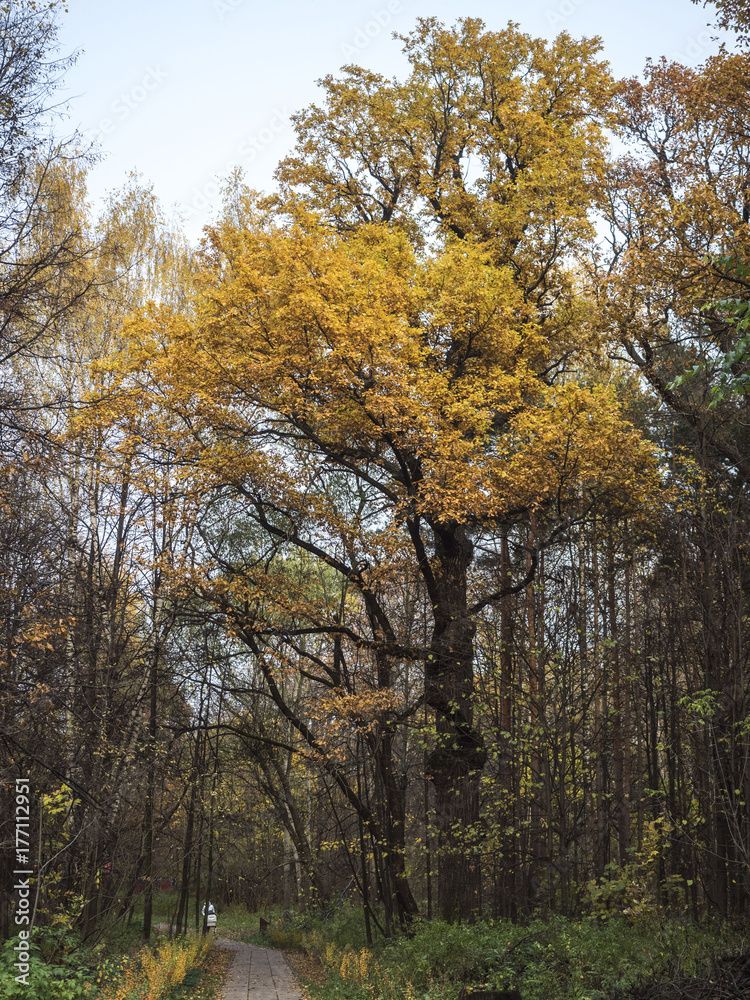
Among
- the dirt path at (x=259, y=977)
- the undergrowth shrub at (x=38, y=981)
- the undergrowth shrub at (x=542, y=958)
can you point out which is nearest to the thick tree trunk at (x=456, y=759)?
the undergrowth shrub at (x=542, y=958)

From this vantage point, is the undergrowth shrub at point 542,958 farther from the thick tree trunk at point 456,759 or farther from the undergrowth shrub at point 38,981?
the undergrowth shrub at point 38,981

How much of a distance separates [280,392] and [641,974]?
811cm

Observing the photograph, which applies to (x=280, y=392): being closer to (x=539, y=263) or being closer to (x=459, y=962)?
(x=539, y=263)

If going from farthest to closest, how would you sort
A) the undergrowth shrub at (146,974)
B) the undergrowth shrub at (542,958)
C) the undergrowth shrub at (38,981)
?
the undergrowth shrub at (146,974) → the undergrowth shrub at (542,958) → the undergrowth shrub at (38,981)

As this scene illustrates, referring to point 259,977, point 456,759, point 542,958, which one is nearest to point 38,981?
point 542,958

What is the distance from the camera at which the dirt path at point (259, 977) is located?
36.8 ft

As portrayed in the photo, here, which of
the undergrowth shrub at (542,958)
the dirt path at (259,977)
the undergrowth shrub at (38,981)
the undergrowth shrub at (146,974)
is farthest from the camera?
the dirt path at (259,977)

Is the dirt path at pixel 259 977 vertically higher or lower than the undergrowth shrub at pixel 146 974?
lower

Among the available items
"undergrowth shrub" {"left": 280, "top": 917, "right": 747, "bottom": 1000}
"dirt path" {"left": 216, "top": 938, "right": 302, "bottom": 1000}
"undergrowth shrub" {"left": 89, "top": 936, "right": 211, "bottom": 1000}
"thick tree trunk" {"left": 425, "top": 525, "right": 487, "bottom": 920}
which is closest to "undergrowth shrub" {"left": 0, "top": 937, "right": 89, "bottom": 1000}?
"undergrowth shrub" {"left": 89, "top": 936, "right": 211, "bottom": 1000}

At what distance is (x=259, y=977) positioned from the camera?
13.4 m

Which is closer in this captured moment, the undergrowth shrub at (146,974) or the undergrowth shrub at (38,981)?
the undergrowth shrub at (38,981)

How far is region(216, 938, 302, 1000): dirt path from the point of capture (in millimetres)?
11214

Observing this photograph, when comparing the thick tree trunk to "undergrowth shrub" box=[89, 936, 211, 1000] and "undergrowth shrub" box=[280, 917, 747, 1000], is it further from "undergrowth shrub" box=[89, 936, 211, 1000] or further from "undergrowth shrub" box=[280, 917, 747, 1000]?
"undergrowth shrub" box=[89, 936, 211, 1000]

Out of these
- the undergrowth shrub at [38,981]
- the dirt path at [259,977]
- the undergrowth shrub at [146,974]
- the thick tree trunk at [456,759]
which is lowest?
the dirt path at [259,977]
